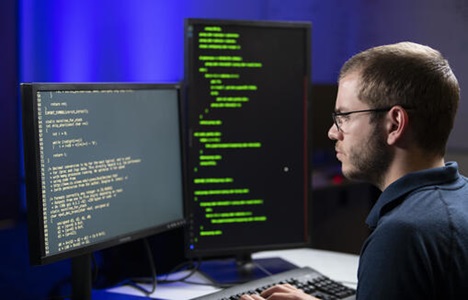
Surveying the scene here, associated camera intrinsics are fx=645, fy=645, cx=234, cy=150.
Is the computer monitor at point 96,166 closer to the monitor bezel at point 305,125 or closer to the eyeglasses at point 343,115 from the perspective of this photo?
the monitor bezel at point 305,125

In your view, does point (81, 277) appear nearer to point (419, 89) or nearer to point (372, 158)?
point (372, 158)

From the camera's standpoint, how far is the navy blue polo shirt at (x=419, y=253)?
1127mm

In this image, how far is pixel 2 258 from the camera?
1.71 m

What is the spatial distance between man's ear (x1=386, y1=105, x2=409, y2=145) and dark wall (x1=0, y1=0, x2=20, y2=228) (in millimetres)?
989

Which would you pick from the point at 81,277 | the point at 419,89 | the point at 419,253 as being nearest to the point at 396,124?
the point at 419,89

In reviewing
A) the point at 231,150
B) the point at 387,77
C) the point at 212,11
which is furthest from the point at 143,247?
the point at 387,77

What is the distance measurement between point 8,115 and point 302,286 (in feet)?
2.99

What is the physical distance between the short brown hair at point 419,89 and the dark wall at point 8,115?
941 mm

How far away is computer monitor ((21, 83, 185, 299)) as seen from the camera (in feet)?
4.79

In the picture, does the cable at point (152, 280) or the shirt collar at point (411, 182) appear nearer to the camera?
the shirt collar at point (411, 182)

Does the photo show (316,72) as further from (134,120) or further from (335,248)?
(134,120)

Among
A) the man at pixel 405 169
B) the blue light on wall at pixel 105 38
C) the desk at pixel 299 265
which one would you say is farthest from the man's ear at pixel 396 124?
the blue light on wall at pixel 105 38

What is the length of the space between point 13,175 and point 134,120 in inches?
14.2

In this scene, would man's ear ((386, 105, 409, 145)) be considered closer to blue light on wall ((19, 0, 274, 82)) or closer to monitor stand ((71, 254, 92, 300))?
monitor stand ((71, 254, 92, 300))
